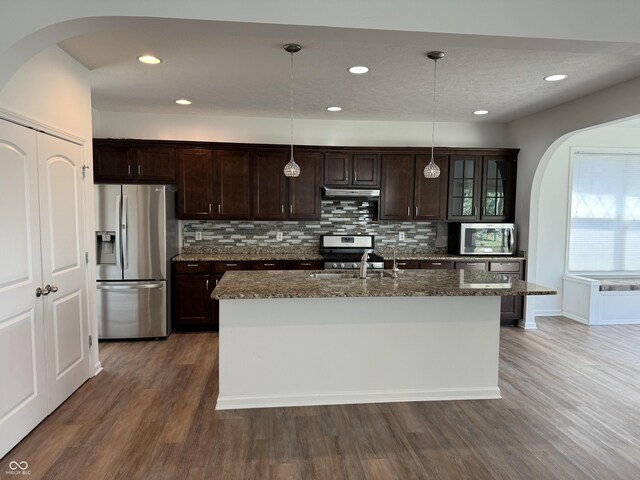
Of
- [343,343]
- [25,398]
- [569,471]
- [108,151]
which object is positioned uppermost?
[108,151]

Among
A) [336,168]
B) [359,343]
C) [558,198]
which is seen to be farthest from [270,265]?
[558,198]

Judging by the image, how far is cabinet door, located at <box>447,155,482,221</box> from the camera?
5.29 meters

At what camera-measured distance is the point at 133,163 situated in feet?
15.8

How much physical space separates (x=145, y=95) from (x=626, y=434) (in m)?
5.05

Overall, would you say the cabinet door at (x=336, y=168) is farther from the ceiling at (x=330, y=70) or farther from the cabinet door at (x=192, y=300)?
the cabinet door at (x=192, y=300)

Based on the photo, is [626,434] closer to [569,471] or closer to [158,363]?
[569,471]

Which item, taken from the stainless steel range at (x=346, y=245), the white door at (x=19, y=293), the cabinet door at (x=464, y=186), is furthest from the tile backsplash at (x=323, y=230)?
the white door at (x=19, y=293)

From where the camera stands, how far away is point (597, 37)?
7.22 feet

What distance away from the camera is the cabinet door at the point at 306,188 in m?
5.14

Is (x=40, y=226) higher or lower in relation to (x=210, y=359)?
higher

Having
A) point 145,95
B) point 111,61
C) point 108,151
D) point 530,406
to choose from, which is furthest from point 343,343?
point 108,151

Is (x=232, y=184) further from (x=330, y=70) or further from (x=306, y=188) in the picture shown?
(x=330, y=70)

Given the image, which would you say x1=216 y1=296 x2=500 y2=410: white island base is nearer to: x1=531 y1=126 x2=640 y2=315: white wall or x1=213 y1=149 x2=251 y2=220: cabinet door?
x1=213 y1=149 x2=251 y2=220: cabinet door

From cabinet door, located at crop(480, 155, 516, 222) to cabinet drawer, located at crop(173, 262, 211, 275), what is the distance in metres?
3.61
